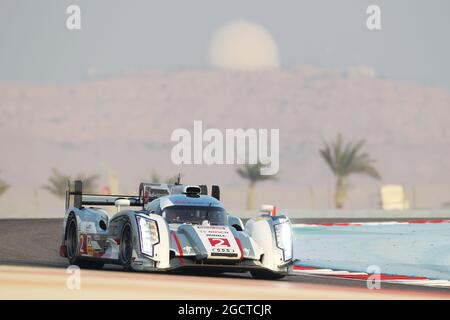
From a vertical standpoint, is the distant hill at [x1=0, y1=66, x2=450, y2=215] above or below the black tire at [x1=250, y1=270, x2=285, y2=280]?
above

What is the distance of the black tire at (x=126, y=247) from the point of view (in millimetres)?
16406

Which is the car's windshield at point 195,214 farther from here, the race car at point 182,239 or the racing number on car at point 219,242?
the racing number on car at point 219,242

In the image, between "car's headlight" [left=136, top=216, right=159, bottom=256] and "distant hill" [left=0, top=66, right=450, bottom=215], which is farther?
"distant hill" [left=0, top=66, right=450, bottom=215]

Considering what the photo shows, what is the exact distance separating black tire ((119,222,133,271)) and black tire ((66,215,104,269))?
138cm

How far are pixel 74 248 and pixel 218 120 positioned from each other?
125 meters

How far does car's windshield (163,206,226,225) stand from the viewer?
16953mm

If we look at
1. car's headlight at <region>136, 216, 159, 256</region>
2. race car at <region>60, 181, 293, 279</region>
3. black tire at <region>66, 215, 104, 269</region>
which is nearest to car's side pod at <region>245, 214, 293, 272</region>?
race car at <region>60, 181, 293, 279</region>

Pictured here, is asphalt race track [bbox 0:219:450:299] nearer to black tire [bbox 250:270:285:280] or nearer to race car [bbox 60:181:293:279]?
black tire [bbox 250:270:285:280]

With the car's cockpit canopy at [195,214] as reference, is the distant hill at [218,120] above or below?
above

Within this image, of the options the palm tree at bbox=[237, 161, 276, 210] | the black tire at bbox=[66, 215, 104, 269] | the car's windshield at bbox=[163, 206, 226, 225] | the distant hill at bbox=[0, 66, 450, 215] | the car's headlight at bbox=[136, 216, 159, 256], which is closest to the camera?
the car's headlight at bbox=[136, 216, 159, 256]

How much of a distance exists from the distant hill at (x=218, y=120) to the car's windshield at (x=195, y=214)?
351ft

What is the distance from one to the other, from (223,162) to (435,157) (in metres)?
28.9

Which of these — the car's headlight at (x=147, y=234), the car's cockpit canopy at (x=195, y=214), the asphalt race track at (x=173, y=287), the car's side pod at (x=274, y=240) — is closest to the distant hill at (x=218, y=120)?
the car's cockpit canopy at (x=195, y=214)

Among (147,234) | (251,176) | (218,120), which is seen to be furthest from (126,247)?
(218,120)
